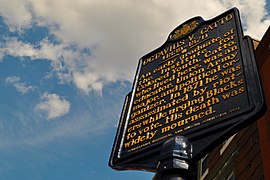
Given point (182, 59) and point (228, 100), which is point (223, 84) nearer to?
point (228, 100)

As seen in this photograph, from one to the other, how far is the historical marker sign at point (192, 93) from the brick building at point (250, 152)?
5904 millimetres

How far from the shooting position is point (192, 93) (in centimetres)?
722

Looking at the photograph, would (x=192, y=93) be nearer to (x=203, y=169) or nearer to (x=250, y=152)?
(x=250, y=152)

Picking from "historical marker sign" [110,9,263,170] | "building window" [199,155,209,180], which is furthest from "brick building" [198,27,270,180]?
"historical marker sign" [110,9,263,170]

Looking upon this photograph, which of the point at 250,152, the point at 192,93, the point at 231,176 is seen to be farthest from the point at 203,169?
the point at 192,93

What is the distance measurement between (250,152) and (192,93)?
8.40 metres

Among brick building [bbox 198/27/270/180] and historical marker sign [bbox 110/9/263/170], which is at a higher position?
brick building [bbox 198/27/270/180]

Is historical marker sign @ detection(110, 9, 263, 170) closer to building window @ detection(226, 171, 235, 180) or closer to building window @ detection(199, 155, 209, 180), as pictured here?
building window @ detection(226, 171, 235, 180)

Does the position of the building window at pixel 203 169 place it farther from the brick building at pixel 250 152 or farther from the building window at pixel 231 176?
the building window at pixel 231 176

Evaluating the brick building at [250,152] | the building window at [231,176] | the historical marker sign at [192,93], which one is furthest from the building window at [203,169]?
the historical marker sign at [192,93]

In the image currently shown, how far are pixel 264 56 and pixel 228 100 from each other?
410 inches

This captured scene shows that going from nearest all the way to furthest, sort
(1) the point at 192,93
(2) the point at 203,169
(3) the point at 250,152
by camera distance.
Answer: (1) the point at 192,93, (3) the point at 250,152, (2) the point at 203,169

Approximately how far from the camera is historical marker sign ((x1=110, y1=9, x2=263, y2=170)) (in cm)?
632

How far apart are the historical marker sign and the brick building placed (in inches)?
232
